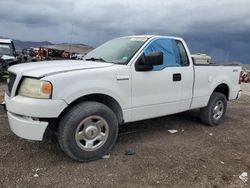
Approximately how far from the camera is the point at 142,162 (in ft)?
14.0

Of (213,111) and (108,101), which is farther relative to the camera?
(213,111)

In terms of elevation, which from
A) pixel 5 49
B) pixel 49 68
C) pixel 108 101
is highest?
pixel 5 49

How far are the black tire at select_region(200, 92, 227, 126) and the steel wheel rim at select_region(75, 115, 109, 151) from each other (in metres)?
2.91

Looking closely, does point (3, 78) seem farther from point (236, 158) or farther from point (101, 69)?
point (236, 158)

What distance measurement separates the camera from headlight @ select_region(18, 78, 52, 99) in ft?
12.0

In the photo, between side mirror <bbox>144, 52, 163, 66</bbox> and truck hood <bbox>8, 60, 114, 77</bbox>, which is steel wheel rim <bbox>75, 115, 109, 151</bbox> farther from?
side mirror <bbox>144, 52, 163, 66</bbox>

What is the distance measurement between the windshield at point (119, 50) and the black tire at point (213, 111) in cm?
Answer: 228

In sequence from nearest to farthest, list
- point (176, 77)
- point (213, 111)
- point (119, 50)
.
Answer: point (119, 50) < point (176, 77) < point (213, 111)

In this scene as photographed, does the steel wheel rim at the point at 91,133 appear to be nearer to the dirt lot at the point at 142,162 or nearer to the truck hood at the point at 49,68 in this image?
the dirt lot at the point at 142,162

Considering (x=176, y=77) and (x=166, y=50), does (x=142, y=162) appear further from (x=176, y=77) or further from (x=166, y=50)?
(x=166, y=50)

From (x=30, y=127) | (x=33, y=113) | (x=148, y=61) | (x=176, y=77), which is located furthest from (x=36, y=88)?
(x=176, y=77)

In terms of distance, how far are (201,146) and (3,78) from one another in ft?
35.2

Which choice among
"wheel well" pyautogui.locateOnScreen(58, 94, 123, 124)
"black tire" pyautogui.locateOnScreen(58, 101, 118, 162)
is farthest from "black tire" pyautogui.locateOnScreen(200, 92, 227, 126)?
"black tire" pyautogui.locateOnScreen(58, 101, 118, 162)

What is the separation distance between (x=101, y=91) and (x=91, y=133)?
2.01 feet
